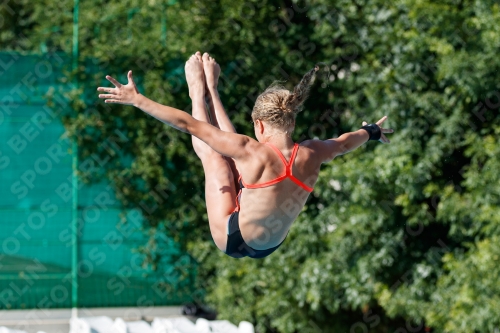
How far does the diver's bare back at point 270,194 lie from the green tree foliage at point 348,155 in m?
3.22

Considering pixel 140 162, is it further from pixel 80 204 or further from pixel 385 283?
pixel 385 283

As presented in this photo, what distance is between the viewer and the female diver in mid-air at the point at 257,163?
12.0 feet

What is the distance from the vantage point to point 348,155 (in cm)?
790

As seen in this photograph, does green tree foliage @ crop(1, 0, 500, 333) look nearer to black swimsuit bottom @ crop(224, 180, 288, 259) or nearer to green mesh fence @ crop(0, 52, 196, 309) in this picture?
green mesh fence @ crop(0, 52, 196, 309)

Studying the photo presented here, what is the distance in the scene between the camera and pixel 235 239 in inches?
157

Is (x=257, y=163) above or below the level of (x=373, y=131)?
above

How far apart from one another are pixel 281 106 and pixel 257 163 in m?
0.27

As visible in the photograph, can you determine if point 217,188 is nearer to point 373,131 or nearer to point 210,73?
point 210,73

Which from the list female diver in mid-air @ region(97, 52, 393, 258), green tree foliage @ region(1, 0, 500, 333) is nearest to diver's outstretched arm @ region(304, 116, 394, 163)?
female diver in mid-air @ region(97, 52, 393, 258)

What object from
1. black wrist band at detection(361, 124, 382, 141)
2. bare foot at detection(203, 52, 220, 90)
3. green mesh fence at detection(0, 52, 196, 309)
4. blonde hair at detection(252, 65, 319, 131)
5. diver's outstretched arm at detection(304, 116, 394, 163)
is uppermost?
blonde hair at detection(252, 65, 319, 131)

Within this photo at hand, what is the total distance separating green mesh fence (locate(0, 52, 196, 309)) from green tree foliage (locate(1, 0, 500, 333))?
13.8 inches

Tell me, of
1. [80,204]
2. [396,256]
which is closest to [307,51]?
[396,256]

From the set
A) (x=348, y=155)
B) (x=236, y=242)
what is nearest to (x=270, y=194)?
(x=236, y=242)

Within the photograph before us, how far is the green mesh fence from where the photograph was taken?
365 inches
